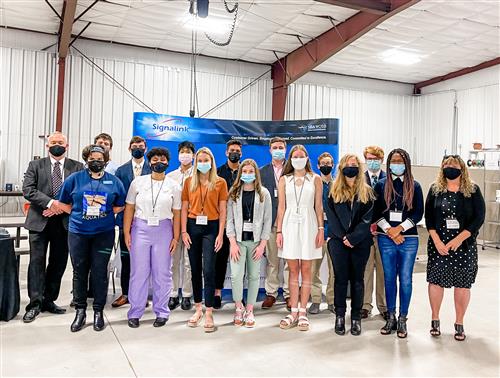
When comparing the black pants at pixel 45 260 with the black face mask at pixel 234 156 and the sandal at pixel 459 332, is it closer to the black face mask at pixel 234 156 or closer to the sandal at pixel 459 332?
the black face mask at pixel 234 156

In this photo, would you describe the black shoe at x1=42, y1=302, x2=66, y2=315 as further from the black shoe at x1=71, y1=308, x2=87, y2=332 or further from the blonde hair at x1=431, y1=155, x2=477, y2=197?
the blonde hair at x1=431, y1=155, x2=477, y2=197

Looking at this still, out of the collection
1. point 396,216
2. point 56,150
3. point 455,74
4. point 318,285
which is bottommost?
point 318,285

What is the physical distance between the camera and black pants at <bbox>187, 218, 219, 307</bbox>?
3418 mm

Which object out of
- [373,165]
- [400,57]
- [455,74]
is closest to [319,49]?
[400,57]

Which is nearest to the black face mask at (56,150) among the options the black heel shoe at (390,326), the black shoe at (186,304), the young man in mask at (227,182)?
the young man in mask at (227,182)

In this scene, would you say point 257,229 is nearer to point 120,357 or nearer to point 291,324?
point 291,324

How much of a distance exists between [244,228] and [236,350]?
90 cm

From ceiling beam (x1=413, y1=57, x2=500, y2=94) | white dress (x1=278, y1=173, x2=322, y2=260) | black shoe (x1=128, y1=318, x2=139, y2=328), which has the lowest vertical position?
black shoe (x1=128, y1=318, x2=139, y2=328)

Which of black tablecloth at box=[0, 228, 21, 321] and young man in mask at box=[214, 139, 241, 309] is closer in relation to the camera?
black tablecloth at box=[0, 228, 21, 321]

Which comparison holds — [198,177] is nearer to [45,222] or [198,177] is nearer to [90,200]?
[90,200]

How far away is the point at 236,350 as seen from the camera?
9.95 feet

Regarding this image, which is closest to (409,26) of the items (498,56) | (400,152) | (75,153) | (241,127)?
(498,56)

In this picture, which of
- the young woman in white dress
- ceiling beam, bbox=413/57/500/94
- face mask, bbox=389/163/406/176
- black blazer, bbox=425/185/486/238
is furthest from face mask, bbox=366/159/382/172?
ceiling beam, bbox=413/57/500/94

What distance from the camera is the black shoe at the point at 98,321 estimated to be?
3.32 m
